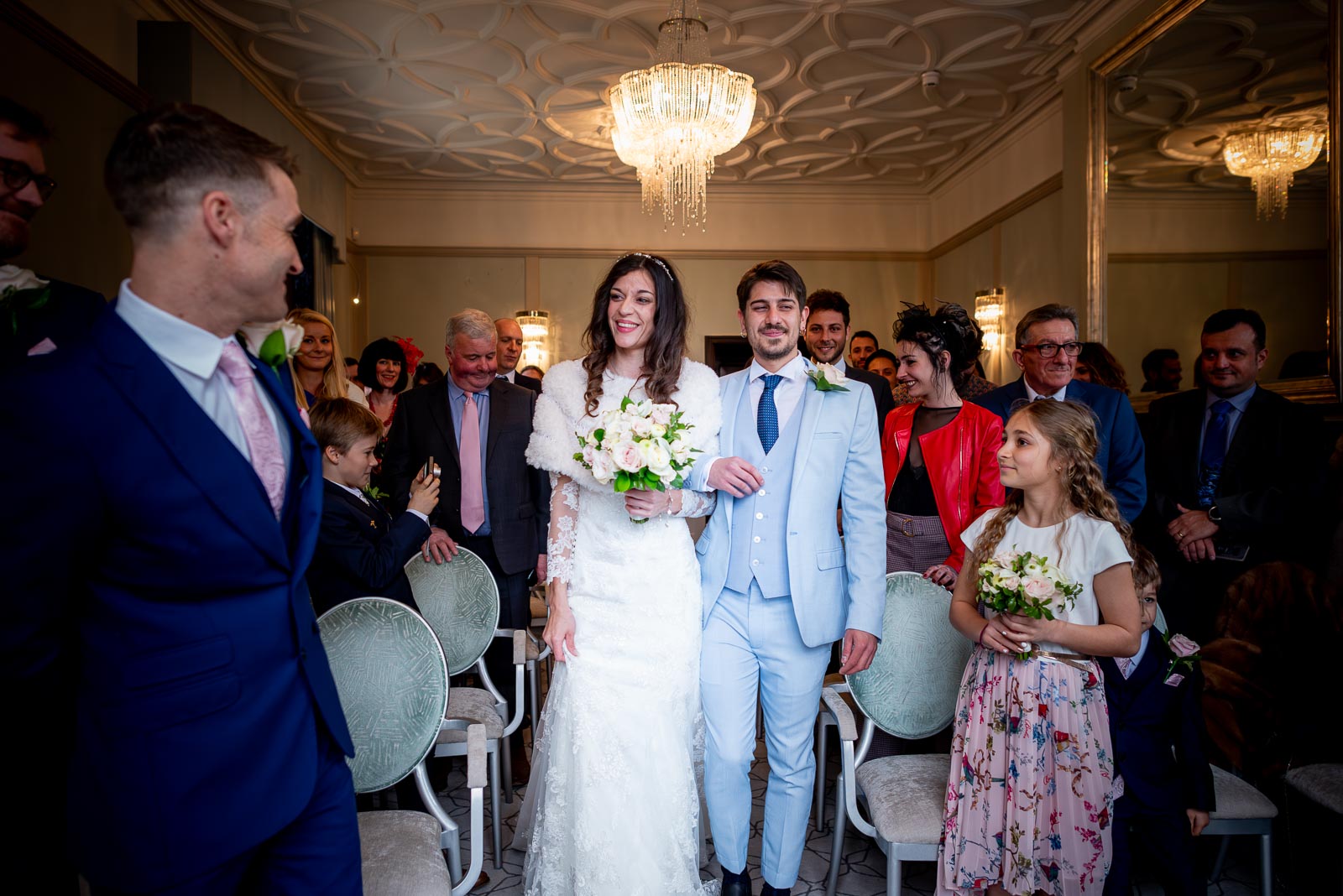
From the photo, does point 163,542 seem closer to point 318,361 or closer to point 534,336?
point 318,361

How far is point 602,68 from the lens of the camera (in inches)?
279

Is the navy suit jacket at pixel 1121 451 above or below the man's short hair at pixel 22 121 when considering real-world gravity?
below

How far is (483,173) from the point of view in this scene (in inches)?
394

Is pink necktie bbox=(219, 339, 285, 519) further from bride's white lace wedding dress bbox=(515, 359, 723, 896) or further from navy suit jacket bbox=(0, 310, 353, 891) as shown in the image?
bride's white lace wedding dress bbox=(515, 359, 723, 896)

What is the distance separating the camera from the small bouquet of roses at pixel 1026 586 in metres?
2.15

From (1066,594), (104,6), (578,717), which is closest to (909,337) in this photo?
(1066,594)

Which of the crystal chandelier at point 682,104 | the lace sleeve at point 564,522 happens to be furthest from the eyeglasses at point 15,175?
the crystal chandelier at point 682,104

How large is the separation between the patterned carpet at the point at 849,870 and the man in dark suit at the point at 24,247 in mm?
2205

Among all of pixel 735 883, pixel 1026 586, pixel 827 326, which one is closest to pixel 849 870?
pixel 735 883

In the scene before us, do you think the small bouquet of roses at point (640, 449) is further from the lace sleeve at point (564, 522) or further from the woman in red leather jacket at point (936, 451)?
the woman in red leather jacket at point (936, 451)

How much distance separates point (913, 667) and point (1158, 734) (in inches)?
28.2

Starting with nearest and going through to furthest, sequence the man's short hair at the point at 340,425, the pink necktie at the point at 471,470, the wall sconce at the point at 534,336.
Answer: the man's short hair at the point at 340,425
the pink necktie at the point at 471,470
the wall sconce at the point at 534,336

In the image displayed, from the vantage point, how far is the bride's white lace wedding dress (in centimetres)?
234

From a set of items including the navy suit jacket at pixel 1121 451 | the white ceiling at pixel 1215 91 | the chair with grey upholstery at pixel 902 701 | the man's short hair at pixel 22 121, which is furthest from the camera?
the white ceiling at pixel 1215 91
